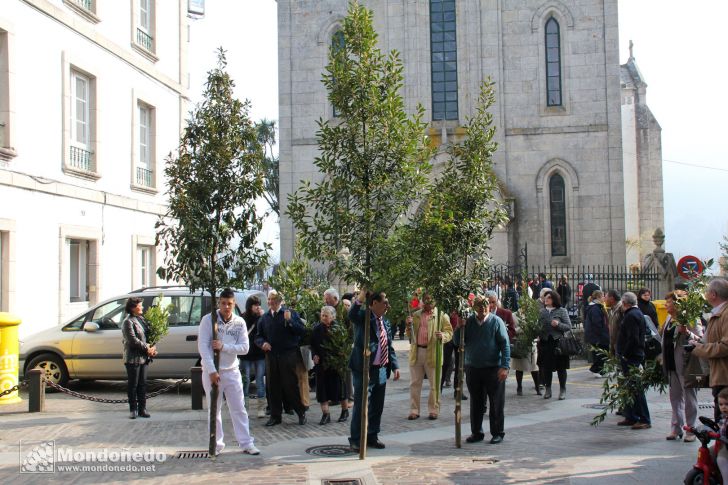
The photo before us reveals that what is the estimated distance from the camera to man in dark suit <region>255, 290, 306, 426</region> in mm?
10273

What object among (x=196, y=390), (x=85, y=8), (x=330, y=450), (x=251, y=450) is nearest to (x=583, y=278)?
(x=196, y=390)

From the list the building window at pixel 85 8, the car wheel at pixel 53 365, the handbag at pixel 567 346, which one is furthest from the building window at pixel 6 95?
the handbag at pixel 567 346

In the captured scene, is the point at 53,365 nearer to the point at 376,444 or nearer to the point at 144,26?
the point at 376,444

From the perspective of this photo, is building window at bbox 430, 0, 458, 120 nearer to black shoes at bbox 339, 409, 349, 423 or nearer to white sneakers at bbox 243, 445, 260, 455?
black shoes at bbox 339, 409, 349, 423

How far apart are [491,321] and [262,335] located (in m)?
3.34

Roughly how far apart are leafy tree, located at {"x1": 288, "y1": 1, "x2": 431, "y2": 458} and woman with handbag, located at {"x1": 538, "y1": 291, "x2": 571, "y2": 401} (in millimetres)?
4939

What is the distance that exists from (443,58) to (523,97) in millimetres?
3714

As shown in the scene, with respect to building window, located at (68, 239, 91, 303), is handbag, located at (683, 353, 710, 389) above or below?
below

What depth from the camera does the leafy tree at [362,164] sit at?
834 centimetres

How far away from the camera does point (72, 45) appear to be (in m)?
16.5

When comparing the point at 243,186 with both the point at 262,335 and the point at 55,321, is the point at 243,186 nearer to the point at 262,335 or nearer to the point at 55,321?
the point at 262,335

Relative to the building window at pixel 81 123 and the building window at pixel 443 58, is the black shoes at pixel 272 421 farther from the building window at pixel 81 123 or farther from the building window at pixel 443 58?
the building window at pixel 443 58

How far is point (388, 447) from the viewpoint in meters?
8.81

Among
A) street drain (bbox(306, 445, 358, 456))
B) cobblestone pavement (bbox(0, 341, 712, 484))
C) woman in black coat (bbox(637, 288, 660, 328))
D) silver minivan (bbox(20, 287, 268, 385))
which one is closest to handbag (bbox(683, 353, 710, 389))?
cobblestone pavement (bbox(0, 341, 712, 484))
